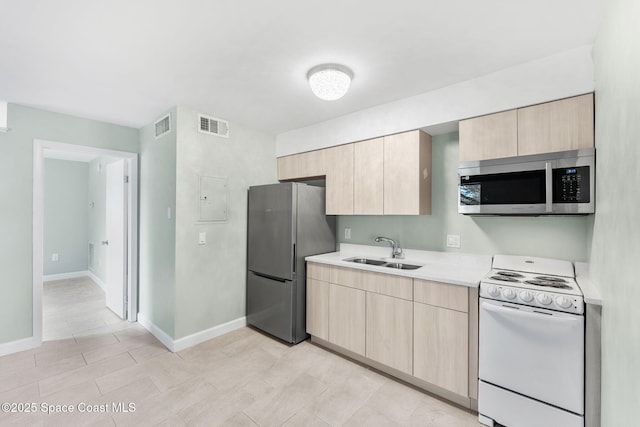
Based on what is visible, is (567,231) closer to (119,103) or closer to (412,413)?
(412,413)

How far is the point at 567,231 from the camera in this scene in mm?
2123

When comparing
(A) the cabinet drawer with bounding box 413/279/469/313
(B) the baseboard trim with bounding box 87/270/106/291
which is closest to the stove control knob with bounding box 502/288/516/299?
(A) the cabinet drawer with bounding box 413/279/469/313

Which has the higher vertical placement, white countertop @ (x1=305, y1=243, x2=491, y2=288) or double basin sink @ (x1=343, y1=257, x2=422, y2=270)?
white countertop @ (x1=305, y1=243, x2=491, y2=288)

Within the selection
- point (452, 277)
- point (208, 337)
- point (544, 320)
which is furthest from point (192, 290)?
point (544, 320)

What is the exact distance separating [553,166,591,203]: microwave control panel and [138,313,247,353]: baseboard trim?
10.6 feet

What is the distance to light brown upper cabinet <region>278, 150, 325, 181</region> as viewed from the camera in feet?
10.8

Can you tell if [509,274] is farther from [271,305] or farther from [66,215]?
[66,215]

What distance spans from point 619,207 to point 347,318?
205 cm

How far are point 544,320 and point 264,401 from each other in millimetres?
1924

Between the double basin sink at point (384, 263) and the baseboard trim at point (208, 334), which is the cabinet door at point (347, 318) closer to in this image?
the double basin sink at point (384, 263)

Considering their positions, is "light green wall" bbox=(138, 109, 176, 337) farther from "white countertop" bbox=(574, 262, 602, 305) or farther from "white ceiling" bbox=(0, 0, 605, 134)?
"white countertop" bbox=(574, 262, 602, 305)

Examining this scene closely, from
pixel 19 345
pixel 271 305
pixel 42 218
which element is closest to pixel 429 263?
pixel 271 305

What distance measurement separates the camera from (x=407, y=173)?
2594 mm

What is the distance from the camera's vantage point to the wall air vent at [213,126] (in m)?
3.00
